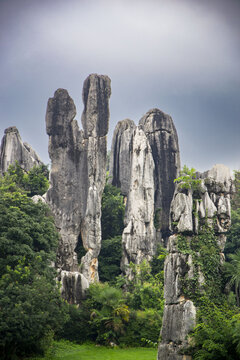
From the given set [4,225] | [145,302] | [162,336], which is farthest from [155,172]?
[162,336]

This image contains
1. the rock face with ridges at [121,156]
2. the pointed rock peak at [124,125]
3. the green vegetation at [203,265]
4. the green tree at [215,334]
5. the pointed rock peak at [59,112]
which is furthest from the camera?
the pointed rock peak at [124,125]

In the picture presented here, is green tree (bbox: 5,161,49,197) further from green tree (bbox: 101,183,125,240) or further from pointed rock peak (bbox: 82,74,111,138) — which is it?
green tree (bbox: 101,183,125,240)

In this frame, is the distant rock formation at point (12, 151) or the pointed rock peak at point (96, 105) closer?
the pointed rock peak at point (96, 105)

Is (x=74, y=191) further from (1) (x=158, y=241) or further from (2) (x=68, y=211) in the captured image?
(1) (x=158, y=241)

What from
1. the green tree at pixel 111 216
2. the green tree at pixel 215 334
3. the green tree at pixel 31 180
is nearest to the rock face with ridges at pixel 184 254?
the green tree at pixel 215 334

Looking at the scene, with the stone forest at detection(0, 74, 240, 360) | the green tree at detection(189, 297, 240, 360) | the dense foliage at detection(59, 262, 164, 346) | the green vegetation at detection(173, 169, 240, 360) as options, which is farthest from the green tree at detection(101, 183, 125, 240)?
the green tree at detection(189, 297, 240, 360)

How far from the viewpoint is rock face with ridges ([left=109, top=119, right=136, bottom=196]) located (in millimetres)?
36000

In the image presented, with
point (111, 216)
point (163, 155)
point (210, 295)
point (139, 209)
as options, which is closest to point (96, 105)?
point (163, 155)

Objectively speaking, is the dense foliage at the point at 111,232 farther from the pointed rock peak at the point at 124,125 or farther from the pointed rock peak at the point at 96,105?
the pointed rock peak at the point at 124,125

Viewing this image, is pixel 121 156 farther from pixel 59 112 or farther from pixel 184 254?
pixel 184 254

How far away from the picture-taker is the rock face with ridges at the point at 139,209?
29.9 meters

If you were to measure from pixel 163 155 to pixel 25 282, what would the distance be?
20.9 m

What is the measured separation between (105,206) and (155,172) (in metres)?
5.59

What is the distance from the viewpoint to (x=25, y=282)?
1744cm
